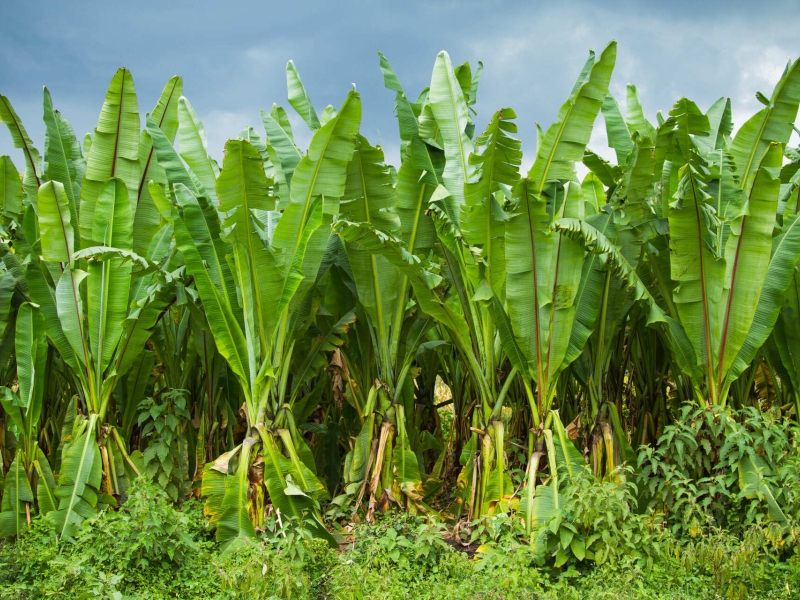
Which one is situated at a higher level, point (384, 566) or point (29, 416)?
point (29, 416)

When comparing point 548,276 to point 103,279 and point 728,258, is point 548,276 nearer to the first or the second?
point 728,258

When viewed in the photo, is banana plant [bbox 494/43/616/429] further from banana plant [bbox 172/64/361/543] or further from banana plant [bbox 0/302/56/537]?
banana plant [bbox 0/302/56/537]

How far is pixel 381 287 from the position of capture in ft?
19.1

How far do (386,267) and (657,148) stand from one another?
2.43m

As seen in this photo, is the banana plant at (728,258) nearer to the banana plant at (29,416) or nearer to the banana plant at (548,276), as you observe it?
the banana plant at (548,276)

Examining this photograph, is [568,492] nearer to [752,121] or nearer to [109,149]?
[752,121]

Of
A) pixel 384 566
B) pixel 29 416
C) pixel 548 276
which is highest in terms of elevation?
pixel 548 276

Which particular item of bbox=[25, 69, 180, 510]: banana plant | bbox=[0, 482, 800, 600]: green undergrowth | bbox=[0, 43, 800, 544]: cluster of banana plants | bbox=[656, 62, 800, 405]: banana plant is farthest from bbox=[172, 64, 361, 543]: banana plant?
bbox=[656, 62, 800, 405]: banana plant

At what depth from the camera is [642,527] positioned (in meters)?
4.40

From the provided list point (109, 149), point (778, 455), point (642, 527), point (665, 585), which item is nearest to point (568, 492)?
point (642, 527)

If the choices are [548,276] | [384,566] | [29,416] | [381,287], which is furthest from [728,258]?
[29,416]

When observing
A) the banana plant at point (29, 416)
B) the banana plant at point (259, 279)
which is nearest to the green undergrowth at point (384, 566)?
the banana plant at point (259, 279)

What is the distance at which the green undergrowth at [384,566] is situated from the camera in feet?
13.5

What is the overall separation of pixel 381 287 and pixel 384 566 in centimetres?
234
